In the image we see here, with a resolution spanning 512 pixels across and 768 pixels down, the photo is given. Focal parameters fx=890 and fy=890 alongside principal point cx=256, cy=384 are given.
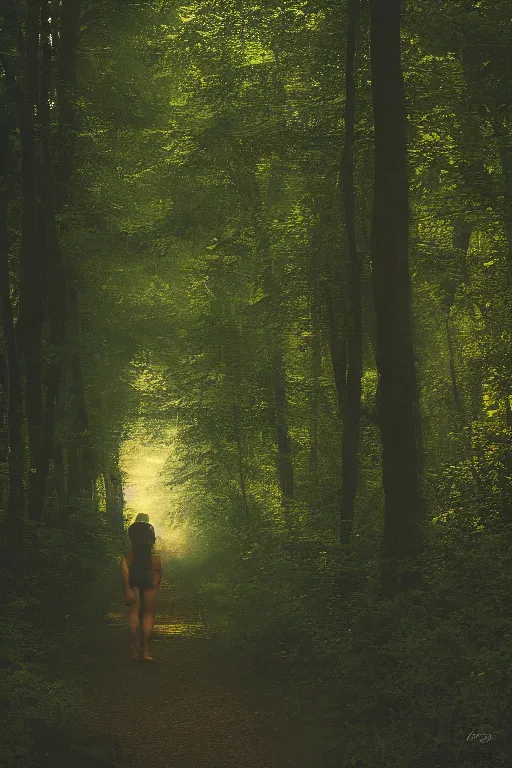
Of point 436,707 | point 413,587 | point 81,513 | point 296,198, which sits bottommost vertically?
point 436,707

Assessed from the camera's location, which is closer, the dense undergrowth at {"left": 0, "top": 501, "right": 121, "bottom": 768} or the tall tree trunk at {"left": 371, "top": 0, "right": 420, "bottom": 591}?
the dense undergrowth at {"left": 0, "top": 501, "right": 121, "bottom": 768}

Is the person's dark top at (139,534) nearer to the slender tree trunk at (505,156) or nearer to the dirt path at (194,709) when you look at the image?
the dirt path at (194,709)

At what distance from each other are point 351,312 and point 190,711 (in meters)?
7.59

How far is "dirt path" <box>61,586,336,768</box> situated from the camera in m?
7.68

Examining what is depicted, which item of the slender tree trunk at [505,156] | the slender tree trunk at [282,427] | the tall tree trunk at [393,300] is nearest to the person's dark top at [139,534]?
the tall tree trunk at [393,300]

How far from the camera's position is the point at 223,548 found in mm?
23953

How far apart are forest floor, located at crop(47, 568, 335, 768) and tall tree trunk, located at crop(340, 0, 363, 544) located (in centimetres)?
351

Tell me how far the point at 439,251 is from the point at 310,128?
3854 mm

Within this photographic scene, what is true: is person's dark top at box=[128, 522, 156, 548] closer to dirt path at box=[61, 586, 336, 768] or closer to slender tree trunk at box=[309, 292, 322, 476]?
dirt path at box=[61, 586, 336, 768]

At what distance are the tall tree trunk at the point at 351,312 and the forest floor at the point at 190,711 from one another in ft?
11.5

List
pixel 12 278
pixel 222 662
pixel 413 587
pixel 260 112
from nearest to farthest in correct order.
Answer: pixel 413 587 < pixel 222 662 < pixel 260 112 < pixel 12 278

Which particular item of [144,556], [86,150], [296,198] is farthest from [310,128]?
[144,556]

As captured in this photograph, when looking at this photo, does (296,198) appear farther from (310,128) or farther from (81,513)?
(81,513)

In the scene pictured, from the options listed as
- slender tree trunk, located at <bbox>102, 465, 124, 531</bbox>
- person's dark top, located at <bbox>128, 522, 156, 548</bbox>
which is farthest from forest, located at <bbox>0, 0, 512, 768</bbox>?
slender tree trunk, located at <bbox>102, 465, 124, 531</bbox>
